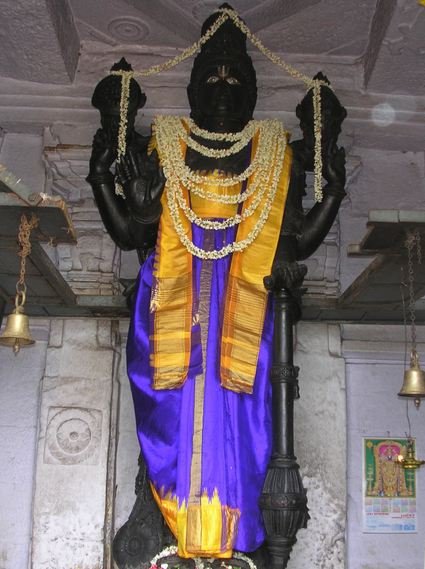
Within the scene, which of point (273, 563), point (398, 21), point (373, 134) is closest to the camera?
point (273, 563)

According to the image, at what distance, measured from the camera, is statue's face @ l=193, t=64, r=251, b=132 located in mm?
4398

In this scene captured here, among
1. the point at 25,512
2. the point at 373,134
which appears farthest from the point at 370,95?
the point at 25,512

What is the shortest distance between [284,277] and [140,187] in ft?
2.93

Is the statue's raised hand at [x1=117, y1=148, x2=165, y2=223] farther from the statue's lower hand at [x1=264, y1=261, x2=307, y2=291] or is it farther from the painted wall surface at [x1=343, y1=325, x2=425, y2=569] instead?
the painted wall surface at [x1=343, y1=325, x2=425, y2=569]

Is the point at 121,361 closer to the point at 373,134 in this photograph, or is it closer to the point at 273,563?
the point at 273,563

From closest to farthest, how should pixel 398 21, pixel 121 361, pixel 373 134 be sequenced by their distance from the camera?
1. pixel 398 21
2. pixel 121 361
3. pixel 373 134

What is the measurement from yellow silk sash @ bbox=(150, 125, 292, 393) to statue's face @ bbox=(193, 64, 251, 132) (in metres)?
0.43

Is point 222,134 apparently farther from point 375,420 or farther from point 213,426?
point 375,420

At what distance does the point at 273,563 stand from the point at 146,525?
27.2 inches

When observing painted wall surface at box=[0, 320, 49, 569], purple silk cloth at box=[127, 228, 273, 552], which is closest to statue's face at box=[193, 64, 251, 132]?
purple silk cloth at box=[127, 228, 273, 552]

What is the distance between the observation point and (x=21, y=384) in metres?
4.76

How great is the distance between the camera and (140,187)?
166 inches

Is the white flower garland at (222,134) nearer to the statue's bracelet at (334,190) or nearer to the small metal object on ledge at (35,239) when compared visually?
the statue's bracelet at (334,190)

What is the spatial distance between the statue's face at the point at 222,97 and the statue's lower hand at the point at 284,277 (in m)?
0.93
